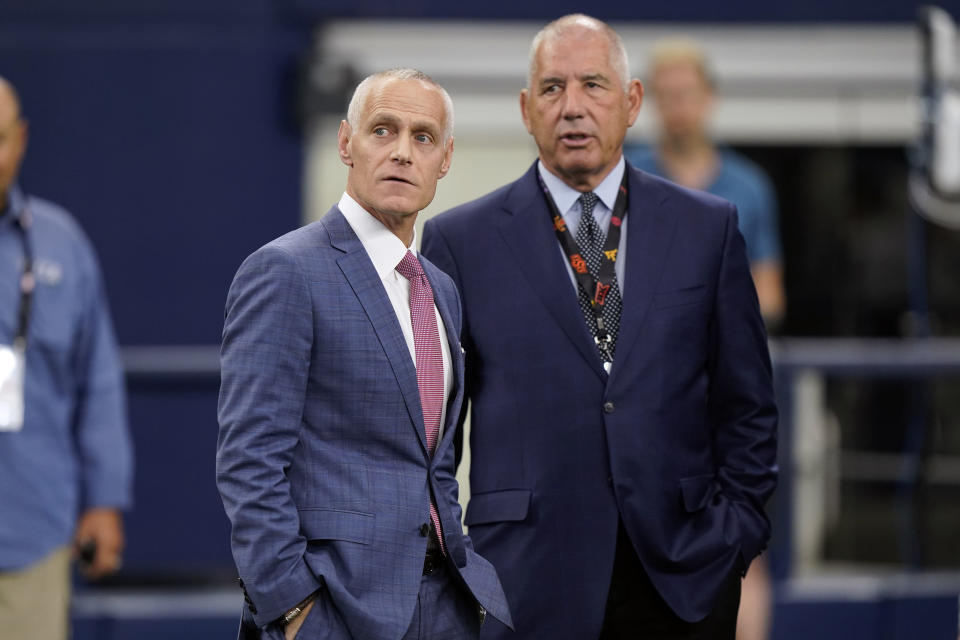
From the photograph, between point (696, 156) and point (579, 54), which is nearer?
point (579, 54)

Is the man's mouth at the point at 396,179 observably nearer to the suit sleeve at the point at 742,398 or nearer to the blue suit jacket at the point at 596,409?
the blue suit jacket at the point at 596,409

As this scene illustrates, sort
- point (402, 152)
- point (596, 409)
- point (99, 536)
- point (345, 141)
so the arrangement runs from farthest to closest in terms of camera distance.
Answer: point (99, 536) → point (596, 409) → point (345, 141) → point (402, 152)

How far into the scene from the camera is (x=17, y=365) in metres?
3.89

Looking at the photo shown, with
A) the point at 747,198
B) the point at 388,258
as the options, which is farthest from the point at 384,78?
the point at 747,198

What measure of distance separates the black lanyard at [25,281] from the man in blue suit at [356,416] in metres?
1.85

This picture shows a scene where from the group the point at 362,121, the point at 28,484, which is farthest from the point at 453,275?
the point at 28,484

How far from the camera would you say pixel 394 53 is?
21.9 ft

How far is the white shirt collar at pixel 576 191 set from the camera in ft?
9.65

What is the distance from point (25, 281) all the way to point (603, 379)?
1.98m

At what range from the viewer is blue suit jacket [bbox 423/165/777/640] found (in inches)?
109

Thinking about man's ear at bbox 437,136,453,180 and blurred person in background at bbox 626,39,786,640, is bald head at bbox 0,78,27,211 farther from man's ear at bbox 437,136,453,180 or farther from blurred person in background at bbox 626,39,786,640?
man's ear at bbox 437,136,453,180

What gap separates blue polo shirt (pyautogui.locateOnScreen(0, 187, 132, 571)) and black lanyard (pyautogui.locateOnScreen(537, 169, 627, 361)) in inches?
70.3

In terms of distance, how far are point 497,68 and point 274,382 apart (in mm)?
4658

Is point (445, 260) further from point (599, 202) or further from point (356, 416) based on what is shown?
point (356, 416)
